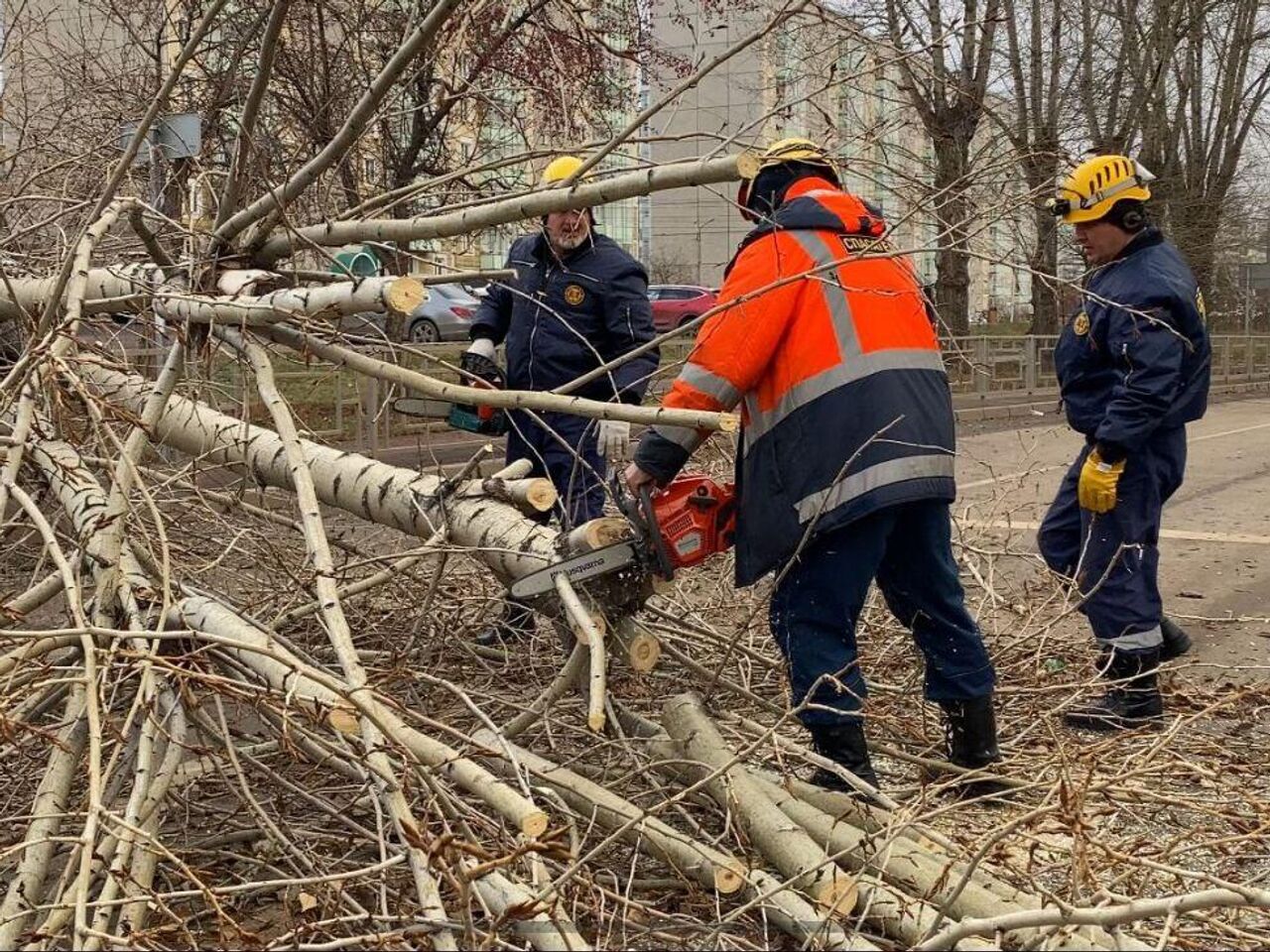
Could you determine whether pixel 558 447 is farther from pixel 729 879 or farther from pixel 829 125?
pixel 729 879

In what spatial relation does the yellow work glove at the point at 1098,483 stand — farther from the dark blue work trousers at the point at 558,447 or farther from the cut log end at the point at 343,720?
the cut log end at the point at 343,720

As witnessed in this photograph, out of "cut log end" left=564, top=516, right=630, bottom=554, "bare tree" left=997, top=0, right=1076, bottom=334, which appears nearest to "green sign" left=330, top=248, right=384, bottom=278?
"cut log end" left=564, top=516, right=630, bottom=554

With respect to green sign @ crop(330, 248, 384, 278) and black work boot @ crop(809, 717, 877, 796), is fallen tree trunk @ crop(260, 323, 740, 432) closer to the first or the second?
green sign @ crop(330, 248, 384, 278)

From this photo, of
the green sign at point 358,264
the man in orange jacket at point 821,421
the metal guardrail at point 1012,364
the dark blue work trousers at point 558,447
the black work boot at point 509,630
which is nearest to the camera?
the man in orange jacket at point 821,421

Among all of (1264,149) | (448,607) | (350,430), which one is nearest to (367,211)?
(448,607)

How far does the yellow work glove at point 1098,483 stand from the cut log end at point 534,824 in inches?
102

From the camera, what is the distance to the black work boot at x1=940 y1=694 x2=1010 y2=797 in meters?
3.45

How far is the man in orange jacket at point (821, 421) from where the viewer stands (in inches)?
124

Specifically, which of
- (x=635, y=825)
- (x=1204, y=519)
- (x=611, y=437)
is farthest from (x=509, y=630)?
(x=1204, y=519)

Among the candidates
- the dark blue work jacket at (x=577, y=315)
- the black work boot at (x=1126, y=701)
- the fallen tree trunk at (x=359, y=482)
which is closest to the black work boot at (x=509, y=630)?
the fallen tree trunk at (x=359, y=482)

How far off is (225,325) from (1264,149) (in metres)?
30.5

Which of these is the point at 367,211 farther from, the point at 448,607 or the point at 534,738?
the point at 534,738

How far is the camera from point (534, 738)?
3.55 m

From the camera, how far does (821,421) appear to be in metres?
3.18
